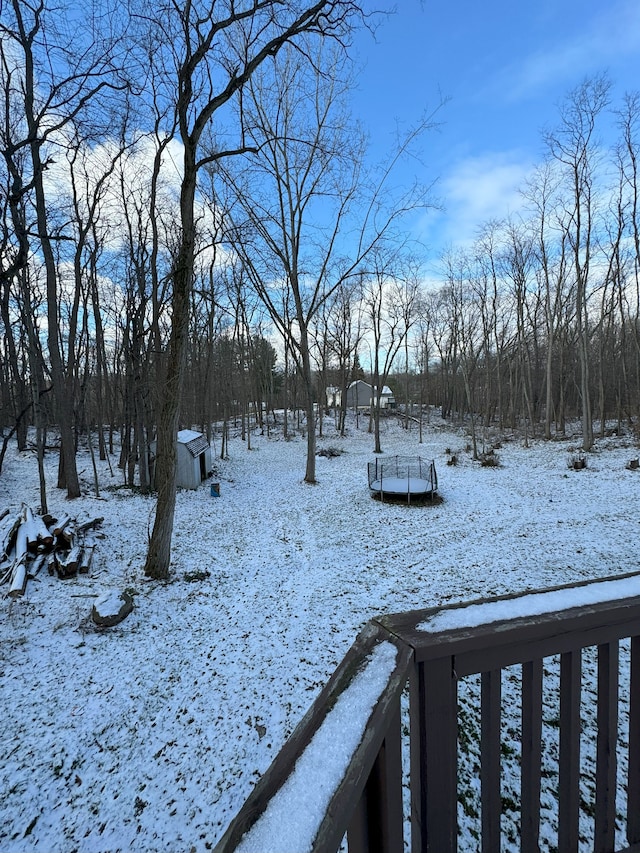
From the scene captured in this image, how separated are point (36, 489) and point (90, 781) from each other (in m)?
10.6

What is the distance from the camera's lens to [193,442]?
40.1 ft

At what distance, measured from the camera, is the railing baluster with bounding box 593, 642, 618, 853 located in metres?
1.29

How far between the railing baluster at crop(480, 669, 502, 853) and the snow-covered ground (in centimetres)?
210

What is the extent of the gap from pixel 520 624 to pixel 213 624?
15.0ft

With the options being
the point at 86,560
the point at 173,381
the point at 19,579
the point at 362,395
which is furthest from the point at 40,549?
the point at 362,395

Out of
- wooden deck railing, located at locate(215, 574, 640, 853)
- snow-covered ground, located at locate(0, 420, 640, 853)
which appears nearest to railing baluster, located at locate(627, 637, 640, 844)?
wooden deck railing, located at locate(215, 574, 640, 853)

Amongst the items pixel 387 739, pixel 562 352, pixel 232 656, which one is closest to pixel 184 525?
pixel 232 656

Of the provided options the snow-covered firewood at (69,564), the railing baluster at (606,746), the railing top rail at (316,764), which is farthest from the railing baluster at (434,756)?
the snow-covered firewood at (69,564)

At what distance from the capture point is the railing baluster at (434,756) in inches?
41.4

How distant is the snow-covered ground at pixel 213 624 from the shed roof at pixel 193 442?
1.48 m

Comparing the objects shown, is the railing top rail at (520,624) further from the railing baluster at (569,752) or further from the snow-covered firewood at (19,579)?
the snow-covered firewood at (19,579)

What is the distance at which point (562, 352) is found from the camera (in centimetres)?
2228

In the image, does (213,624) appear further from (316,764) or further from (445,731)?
(316,764)

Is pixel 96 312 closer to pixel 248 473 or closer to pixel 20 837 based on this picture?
pixel 248 473
